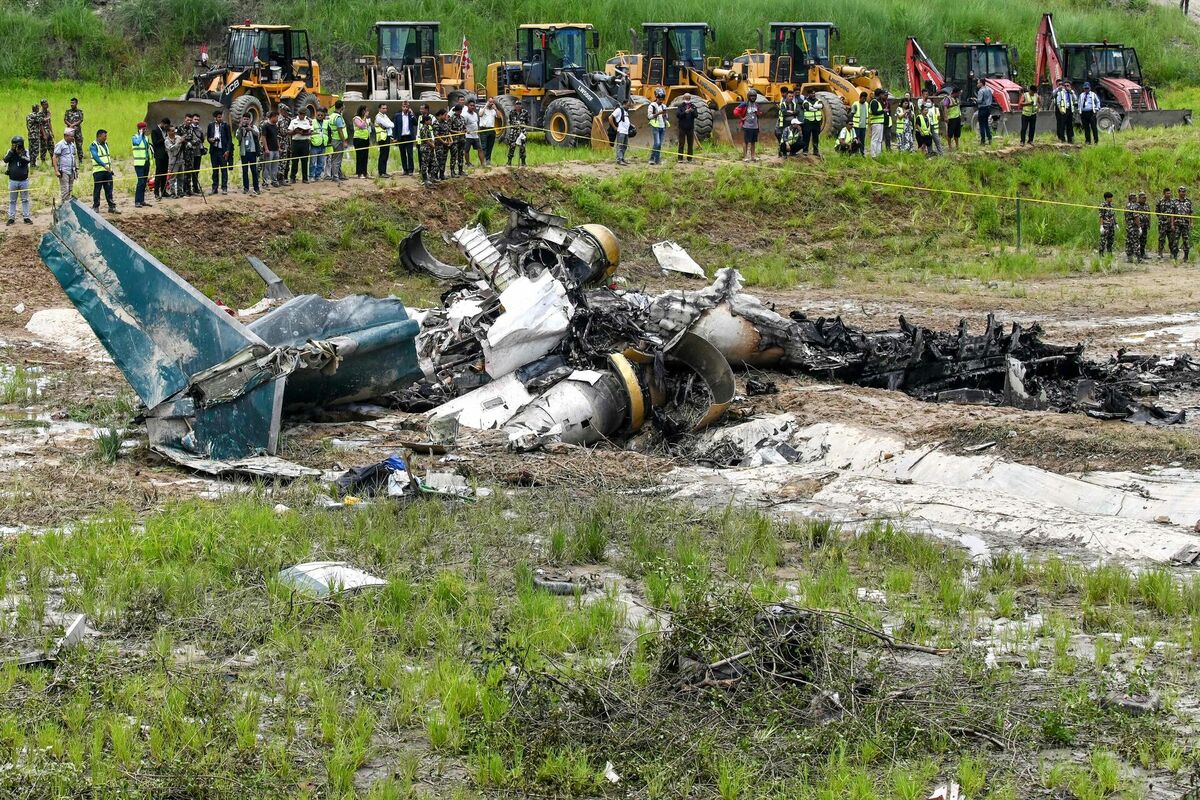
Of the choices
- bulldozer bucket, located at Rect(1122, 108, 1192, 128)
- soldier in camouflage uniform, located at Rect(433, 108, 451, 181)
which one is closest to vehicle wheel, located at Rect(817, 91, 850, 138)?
bulldozer bucket, located at Rect(1122, 108, 1192, 128)

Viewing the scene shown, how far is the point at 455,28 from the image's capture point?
41.7 meters

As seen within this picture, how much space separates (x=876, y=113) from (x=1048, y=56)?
35.8ft

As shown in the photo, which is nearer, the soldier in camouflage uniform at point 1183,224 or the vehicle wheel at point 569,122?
the soldier in camouflage uniform at point 1183,224

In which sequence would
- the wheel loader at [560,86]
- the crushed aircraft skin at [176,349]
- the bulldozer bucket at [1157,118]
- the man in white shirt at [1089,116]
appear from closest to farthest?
the crushed aircraft skin at [176,349] < the wheel loader at [560,86] < the man in white shirt at [1089,116] < the bulldozer bucket at [1157,118]

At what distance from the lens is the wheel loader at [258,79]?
2753cm

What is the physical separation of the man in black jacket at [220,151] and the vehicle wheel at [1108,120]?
66.1 feet

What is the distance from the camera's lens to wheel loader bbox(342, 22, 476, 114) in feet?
99.8

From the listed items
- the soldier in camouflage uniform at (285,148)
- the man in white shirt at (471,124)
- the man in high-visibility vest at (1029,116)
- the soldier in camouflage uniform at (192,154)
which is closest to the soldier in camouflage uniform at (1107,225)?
the man in high-visibility vest at (1029,116)

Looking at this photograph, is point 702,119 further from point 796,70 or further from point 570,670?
point 570,670

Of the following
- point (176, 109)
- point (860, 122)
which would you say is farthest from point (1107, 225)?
point (176, 109)

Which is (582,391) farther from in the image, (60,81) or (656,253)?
(60,81)

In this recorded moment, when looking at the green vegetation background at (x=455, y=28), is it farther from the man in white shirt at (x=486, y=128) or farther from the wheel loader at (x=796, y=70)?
the man in white shirt at (x=486, y=128)

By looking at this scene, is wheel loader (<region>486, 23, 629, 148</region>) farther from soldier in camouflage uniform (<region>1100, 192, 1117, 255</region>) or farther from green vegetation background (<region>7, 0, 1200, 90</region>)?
soldier in camouflage uniform (<region>1100, 192, 1117, 255</region>)

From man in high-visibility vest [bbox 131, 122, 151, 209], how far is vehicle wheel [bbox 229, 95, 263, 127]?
5.83 meters
